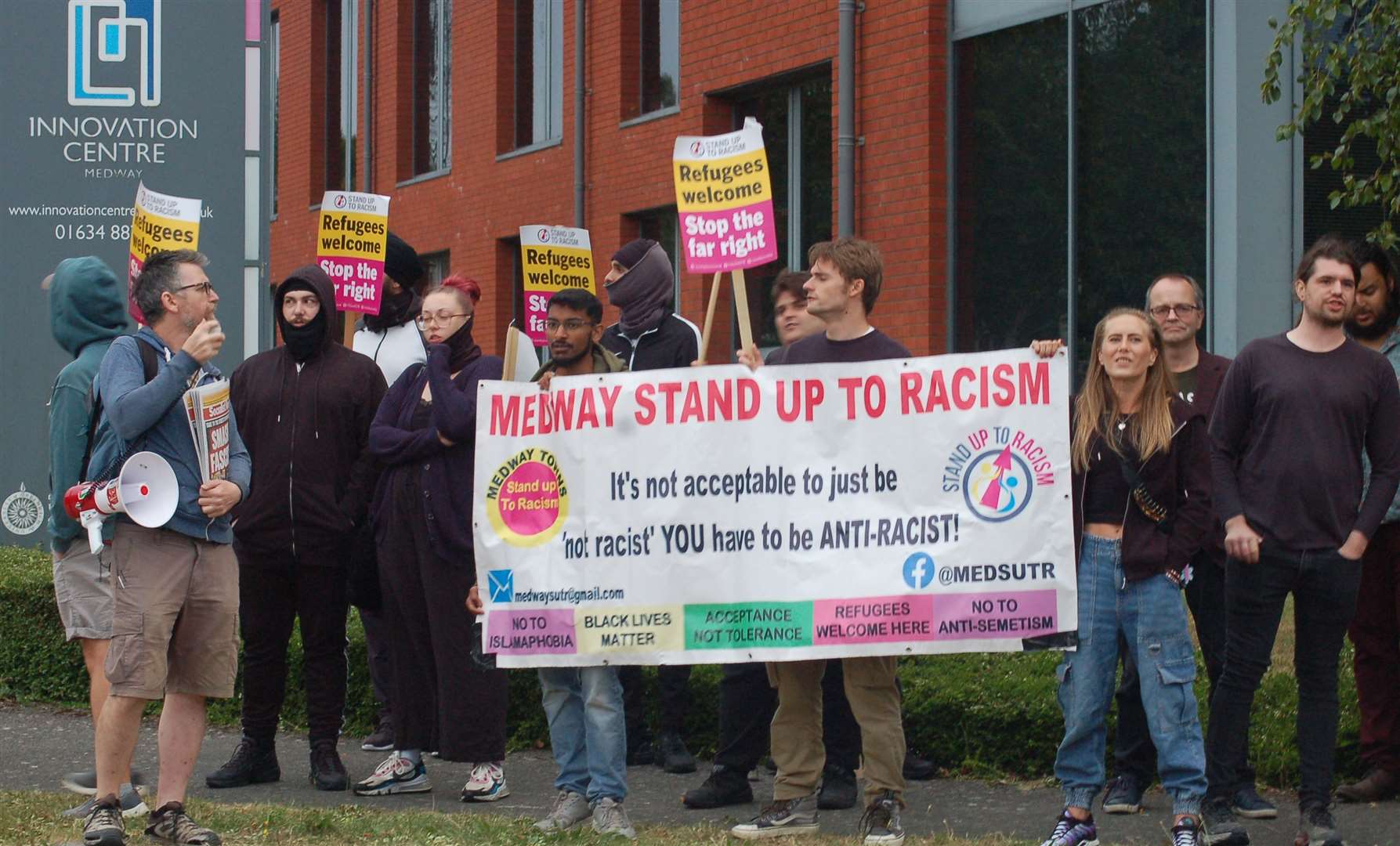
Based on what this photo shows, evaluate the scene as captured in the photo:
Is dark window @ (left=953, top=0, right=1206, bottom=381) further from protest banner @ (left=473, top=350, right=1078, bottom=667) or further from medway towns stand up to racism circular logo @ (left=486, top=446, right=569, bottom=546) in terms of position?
medway towns stand up to racism circular logo @ (left=486, top=446, right=569, bottom=546)

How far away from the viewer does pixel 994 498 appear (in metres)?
6.87

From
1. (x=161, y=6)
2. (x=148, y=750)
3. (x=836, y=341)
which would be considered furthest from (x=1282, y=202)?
(x=161, y=6)

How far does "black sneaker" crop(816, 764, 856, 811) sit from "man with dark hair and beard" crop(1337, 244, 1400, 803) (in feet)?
6.39

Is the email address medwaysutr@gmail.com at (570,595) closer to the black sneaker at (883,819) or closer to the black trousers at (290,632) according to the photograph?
the black sneaker at (883,819)

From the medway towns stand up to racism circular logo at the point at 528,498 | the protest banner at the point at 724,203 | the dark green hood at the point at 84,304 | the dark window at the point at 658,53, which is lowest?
the medway towns stand up to racism circular logo at the point at 528,498

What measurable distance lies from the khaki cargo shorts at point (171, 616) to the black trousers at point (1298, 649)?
3602mm

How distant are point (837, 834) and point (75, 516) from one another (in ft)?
10.1

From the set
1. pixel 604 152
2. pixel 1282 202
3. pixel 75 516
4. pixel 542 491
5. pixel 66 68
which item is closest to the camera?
pixel 75 516

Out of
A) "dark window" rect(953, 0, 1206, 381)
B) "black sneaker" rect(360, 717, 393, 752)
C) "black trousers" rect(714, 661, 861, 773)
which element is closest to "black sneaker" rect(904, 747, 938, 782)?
"black trousers" rect(714, 661, 861, 773)

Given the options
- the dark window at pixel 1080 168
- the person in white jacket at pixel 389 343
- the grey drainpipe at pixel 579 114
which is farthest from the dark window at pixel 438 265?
the person in white jacket at pixel 389 343

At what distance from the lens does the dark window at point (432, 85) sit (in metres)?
22.4

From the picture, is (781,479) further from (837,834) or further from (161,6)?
(161,6)

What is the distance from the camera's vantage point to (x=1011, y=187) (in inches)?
549

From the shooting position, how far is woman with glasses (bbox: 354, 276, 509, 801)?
802cm
